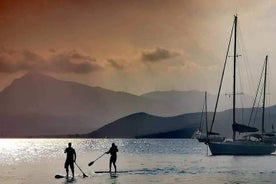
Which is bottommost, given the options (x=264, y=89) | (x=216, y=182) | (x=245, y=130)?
(x=216, y=182)

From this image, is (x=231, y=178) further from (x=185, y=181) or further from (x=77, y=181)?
(x=77, y=181)

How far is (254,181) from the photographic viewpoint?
135 feet

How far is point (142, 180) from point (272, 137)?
3080 inches

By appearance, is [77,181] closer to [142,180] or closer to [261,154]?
[142,180]

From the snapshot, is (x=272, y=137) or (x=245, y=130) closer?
(x=245, y=130)

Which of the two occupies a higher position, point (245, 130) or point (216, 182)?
point (245, 130)

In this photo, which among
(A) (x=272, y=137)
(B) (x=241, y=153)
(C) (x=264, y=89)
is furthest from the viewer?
(A) (x=272, y=137)

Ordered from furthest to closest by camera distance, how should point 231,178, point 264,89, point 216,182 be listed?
point 264,89
point 231,178
point 216,182

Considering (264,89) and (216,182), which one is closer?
(216,182)

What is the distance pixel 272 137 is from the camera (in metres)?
117

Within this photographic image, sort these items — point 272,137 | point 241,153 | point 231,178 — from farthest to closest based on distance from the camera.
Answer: point 272,137, point 241,153, point 231,178

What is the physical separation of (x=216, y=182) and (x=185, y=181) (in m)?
1.98

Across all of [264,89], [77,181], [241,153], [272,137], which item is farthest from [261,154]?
[77,181]

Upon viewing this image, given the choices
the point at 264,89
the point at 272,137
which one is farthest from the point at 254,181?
the point at 272,137
